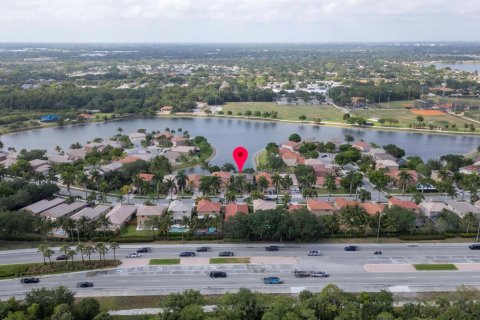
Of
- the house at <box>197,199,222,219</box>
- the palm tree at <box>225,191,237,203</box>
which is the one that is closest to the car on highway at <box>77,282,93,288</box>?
the house at <box>197,199,222,219</box>

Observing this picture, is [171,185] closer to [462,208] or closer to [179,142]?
[179,142]

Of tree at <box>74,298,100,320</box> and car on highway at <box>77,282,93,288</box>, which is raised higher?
tree at <box>74,298,100,320</box>

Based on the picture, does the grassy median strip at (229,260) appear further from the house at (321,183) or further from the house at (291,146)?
the house at (291,146)

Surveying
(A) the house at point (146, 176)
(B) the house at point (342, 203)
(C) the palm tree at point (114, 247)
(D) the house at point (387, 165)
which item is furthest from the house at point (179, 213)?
(D) the house at point (387, 165)

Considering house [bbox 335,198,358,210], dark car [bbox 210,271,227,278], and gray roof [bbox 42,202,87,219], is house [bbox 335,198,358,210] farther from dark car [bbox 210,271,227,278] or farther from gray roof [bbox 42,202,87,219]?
gray roof [bbox 42,202,87,219]

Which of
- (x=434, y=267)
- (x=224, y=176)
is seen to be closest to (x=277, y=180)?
(x=224, y=176)
